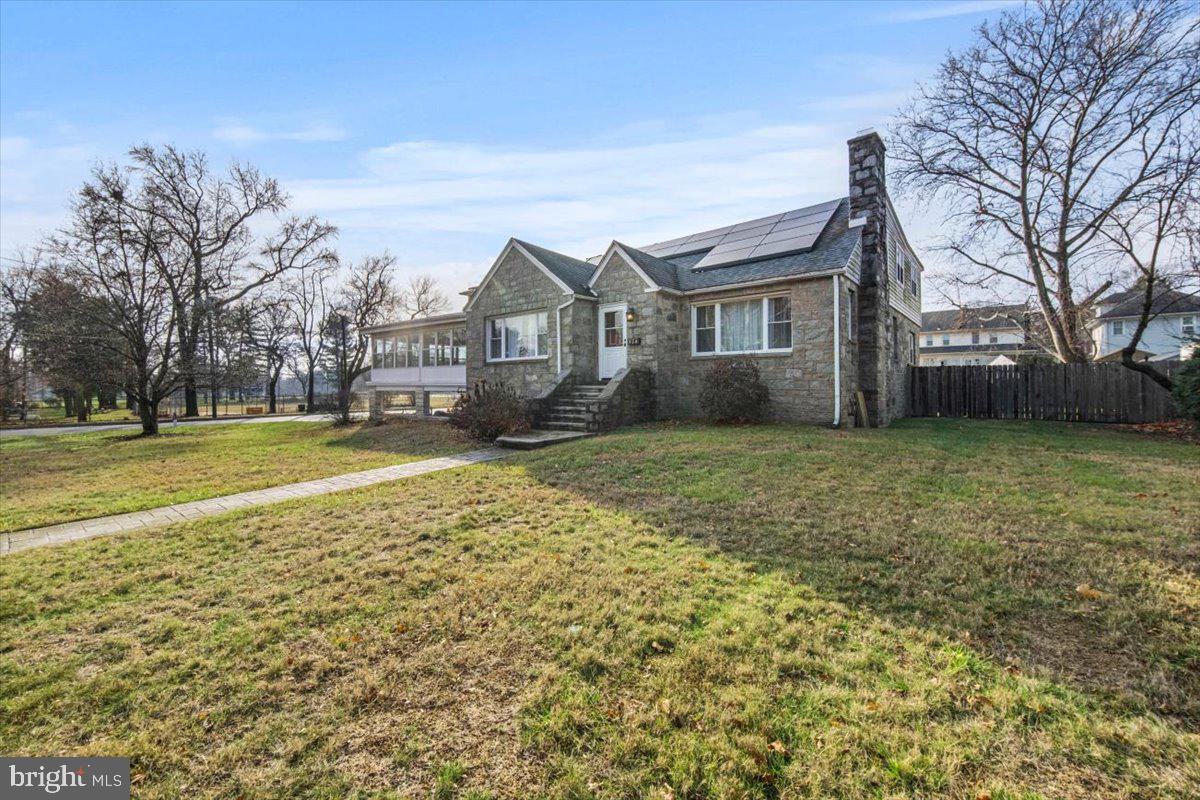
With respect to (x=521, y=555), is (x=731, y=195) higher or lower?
higher

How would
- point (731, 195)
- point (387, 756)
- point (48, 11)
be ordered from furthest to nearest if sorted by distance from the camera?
point (731, 195)
point (48, 11)
point (387, 756)

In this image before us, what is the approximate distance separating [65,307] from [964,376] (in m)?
29.5

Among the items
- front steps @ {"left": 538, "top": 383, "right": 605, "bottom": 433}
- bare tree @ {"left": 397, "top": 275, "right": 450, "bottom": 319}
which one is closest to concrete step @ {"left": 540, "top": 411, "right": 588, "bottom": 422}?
front steps @ {"left": 538, "top": 383, "right": 605, "bottom": 433}

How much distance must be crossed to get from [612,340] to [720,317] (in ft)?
10.3

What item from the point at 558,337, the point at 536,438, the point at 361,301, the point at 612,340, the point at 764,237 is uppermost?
the point at 361,301

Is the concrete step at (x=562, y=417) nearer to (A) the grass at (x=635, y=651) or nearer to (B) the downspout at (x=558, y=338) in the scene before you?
(B) the downspout at (x=558, y=338)

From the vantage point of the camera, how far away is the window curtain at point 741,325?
1288 centimetres

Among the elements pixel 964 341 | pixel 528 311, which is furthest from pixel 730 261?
pixel 964 341

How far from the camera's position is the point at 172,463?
1052cm

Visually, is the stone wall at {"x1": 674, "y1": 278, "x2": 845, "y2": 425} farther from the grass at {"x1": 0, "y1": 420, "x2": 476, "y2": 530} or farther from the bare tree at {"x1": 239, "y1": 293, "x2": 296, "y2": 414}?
the bare tree at {"x1": 239, "y1": 293, "x2": 296, "y2": 414}

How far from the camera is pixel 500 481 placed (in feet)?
23.7

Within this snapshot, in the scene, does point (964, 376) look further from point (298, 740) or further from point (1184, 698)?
point (298, 740)

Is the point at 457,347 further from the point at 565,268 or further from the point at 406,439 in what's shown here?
the point at 406,439

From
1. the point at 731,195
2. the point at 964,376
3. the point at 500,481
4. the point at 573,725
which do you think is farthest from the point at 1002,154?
the point at 573,725
